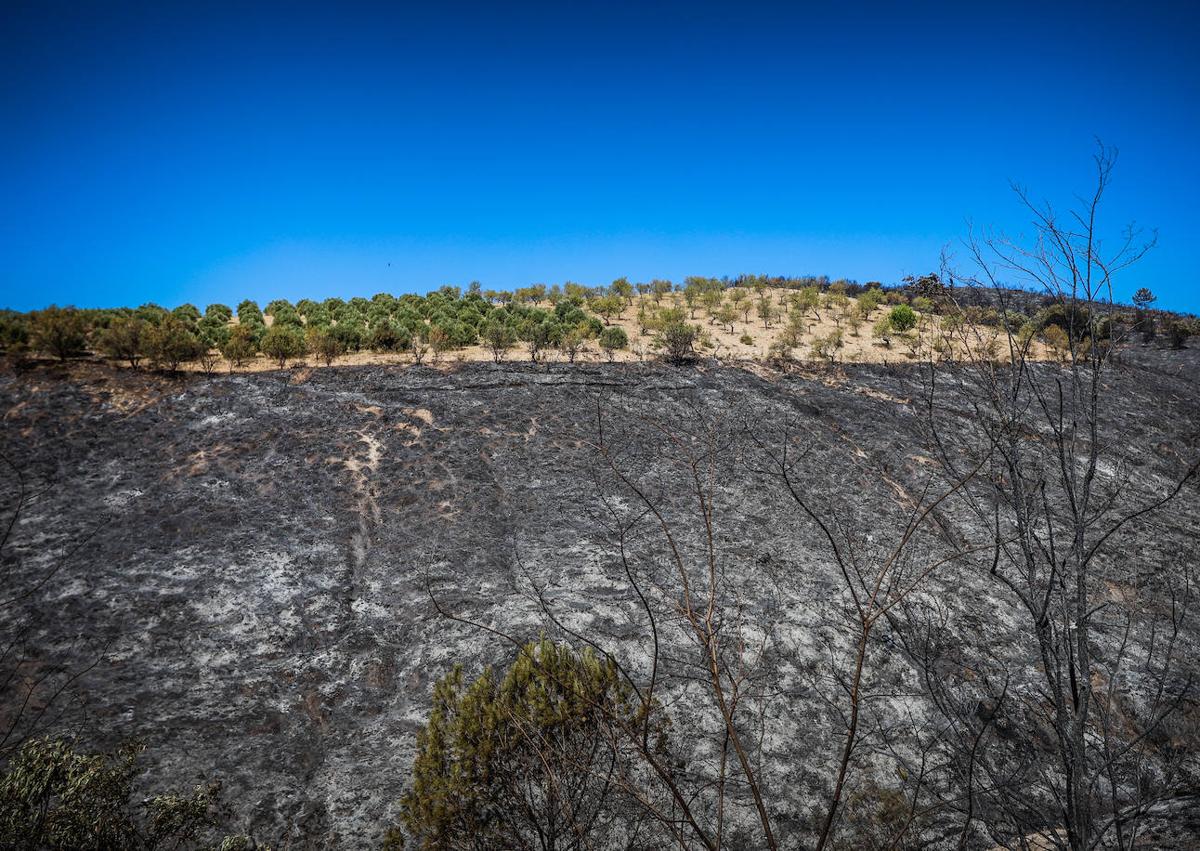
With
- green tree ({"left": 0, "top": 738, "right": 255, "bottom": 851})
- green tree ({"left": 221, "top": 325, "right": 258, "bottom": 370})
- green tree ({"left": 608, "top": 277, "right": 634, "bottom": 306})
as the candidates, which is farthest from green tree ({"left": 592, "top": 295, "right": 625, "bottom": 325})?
green tree ({"left": 0, "top": 738, "right": 255, "bottom": 851})

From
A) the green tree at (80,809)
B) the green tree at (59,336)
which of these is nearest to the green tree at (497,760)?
the green tree at (80,809)

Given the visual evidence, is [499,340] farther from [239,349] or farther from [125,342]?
[125,342]

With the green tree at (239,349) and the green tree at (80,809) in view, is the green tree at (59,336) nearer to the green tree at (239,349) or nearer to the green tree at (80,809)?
the green tree at (239,349)

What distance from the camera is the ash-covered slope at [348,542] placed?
5938mm

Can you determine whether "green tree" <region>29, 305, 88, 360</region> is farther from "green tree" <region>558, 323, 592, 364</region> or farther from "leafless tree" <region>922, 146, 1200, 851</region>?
"leafless tree" <region>922, 146, 1200, 851</region>

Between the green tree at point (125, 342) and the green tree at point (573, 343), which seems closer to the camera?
the green tree at point (125, 342)

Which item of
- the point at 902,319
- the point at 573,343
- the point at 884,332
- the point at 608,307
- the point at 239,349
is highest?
the point at 608,307

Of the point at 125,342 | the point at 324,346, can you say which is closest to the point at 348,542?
the point at 324,346

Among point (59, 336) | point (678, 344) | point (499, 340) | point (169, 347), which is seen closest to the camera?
point (59, 336)

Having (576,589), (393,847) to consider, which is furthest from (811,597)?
(393,847)

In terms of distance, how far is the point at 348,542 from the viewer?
8625 mm

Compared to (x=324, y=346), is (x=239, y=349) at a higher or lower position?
lower

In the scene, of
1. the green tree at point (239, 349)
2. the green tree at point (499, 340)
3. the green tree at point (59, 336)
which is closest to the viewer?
the green tree at point (59, 336)

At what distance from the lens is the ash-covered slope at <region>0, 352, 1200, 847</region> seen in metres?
5.94
